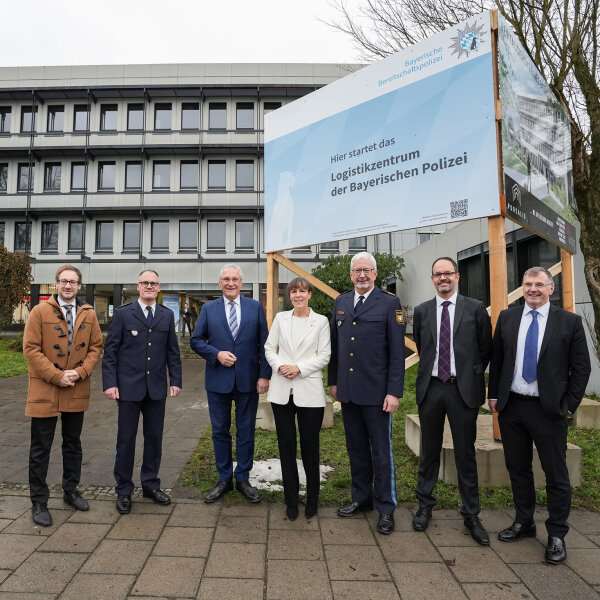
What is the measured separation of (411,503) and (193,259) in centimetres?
2410

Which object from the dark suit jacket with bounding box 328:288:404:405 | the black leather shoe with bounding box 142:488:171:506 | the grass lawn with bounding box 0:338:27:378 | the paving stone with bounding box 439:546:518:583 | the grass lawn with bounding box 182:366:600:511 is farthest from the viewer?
the grass lawn with bounding box 0:338:27:378

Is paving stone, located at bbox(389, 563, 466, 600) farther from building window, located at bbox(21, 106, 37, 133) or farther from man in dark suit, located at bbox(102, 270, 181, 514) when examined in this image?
building window, located at bbox(21, 106, 37, 133)

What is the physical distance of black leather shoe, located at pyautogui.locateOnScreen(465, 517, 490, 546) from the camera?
309 cm

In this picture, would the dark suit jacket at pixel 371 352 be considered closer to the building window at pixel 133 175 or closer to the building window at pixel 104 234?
the building window at pixel 133 175

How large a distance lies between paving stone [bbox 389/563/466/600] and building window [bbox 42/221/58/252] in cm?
2935

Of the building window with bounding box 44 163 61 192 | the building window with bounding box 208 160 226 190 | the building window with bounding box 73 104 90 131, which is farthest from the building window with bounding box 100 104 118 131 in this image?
the building window with bounding box 208 160 226 190

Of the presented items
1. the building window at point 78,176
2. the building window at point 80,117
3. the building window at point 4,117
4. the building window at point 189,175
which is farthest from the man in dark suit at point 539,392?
the building window at point 4,117

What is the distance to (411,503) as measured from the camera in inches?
151

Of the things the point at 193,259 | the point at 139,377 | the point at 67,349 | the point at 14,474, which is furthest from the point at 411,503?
the point at 193,259

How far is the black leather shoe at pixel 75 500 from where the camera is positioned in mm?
3578

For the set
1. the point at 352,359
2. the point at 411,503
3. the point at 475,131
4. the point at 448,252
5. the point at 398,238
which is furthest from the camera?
the point at 398,238

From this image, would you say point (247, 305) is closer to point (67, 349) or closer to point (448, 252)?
point (67, 349)

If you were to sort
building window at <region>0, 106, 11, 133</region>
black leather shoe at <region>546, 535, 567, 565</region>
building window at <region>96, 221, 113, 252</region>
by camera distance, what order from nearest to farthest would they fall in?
1. black leather shoe at <region>546, 535, 567, 565</region>
2. building window at <region>96, 221, 113, 252</region>
3. building window at <region>0, 106, 11, 133</region>

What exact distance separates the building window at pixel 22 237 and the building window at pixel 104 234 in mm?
4059
